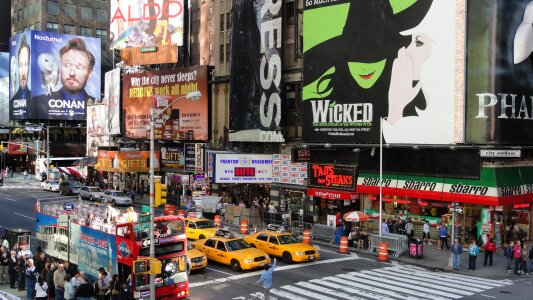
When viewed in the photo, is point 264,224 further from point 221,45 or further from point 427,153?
point 221,45

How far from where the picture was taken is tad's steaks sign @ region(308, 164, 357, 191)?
42500 millimetres

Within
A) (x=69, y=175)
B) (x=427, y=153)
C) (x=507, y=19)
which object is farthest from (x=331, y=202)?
(x=69, y=175)

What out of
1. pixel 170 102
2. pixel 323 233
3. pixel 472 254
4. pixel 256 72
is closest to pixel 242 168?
pixel 256 72

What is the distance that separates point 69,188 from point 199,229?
33460mm

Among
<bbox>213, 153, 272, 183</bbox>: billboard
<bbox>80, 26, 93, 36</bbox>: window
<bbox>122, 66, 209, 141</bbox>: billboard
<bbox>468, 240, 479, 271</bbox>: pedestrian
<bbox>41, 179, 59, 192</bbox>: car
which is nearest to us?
<bbox>468, 240, 479, 271</bbox>: pedestrian

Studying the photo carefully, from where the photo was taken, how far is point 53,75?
96.2 metres

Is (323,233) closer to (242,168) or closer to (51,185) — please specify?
(242,168)

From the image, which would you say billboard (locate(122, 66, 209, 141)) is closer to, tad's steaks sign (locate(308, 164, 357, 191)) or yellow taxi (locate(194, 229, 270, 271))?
tad's steaks sign (locate(308, 164, 357, 191))

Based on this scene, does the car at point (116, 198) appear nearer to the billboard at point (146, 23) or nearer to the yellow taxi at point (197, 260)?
the billboard at point (146, 23)

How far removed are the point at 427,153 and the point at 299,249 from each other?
43.0ft

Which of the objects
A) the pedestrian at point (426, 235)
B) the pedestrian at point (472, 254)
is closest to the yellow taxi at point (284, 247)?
the pedestrian at point (472, 254)

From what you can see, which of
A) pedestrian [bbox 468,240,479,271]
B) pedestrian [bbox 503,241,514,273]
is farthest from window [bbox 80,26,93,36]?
pedestrian [bbox 503,241,514,273]

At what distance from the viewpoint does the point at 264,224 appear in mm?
45688

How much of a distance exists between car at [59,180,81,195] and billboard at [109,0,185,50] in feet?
60.6
